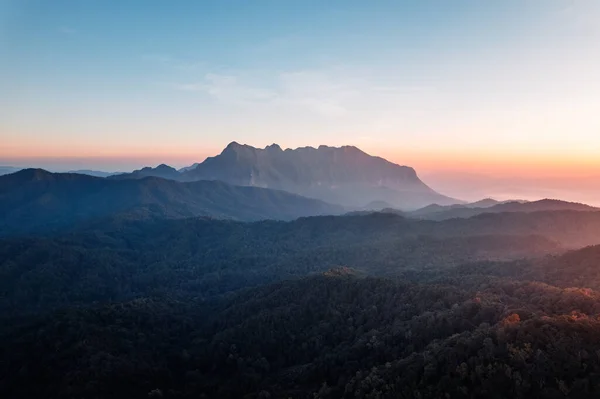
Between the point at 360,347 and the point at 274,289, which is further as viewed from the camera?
the point at 274,289

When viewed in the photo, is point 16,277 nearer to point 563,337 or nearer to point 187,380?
point 187,380

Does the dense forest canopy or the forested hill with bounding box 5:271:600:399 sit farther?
the dense forest canopy

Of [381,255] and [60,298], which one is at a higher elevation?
[381,255]

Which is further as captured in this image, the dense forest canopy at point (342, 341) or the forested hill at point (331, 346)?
the dense forest canopy at point (342, 341)

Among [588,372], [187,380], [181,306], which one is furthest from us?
[181,306]

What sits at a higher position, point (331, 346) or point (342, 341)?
point (342, 341)

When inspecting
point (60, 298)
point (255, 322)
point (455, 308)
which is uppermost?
point (455, 308)

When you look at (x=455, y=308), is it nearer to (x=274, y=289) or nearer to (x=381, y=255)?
(x=274, y=289)

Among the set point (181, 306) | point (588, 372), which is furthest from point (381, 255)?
point (588, 372)

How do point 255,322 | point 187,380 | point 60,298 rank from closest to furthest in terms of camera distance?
point 187,380 < point 255,322 < point 60,298
